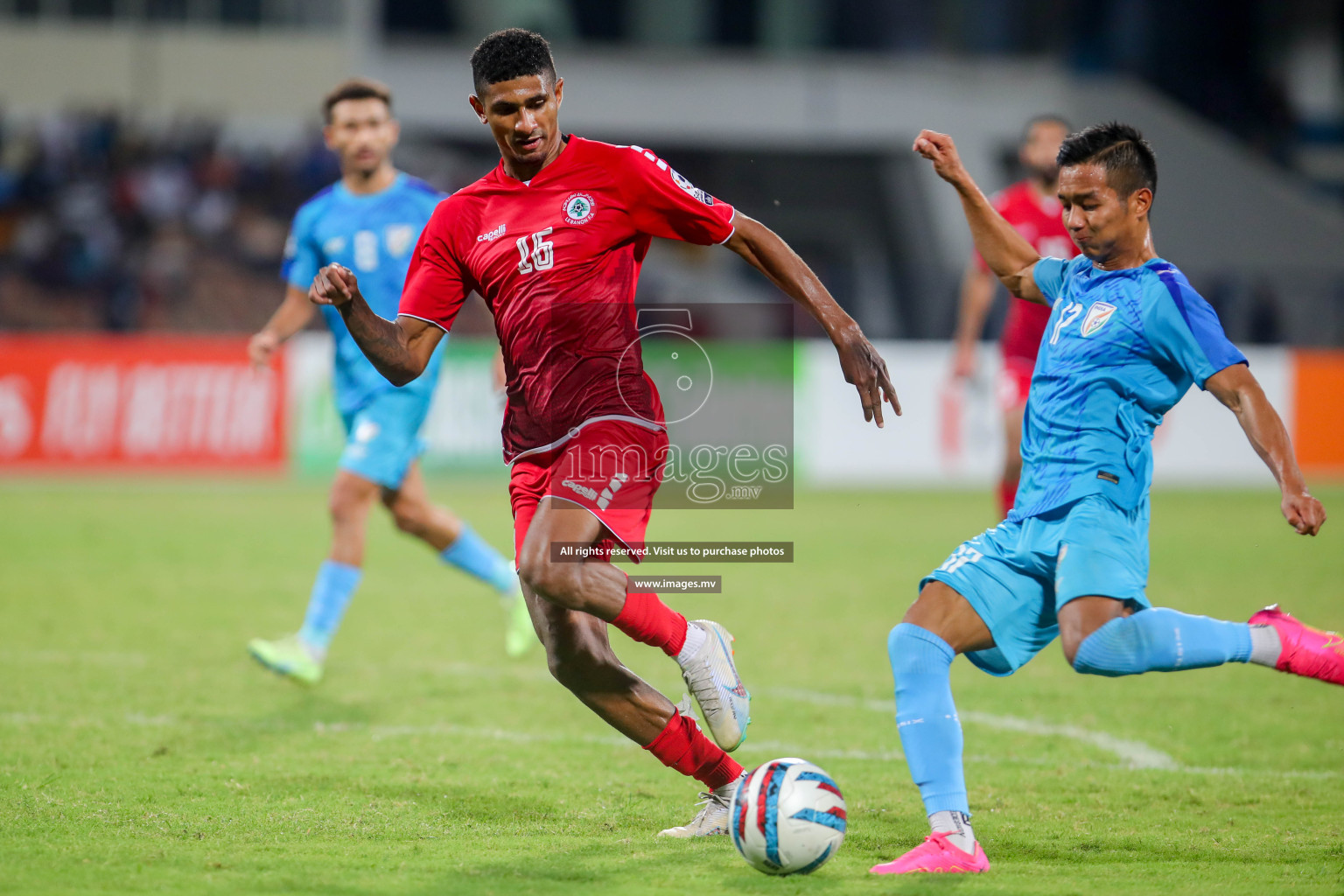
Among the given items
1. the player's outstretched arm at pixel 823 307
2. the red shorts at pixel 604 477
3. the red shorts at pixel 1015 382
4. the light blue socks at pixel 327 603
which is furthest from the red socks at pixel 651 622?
the red shorts at pixel 1015 382

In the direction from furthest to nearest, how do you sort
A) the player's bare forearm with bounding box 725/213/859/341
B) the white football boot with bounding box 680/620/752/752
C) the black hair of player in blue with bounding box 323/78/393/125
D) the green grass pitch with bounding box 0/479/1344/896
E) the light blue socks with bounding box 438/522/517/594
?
the light blue socks with bounding box 438/522/517/594 → the black hair of player in blue with bounding box 323/78/393/125 → the white football boot with bounding box 680/620/752/752 → the player's bare forearm with bounding box 725/213/859/341 → the green grass pitch with bounding box 0/479/1344/896

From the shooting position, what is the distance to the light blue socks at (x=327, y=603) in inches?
278

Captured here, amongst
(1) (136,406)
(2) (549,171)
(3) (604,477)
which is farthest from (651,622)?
→ (1) (136,406)

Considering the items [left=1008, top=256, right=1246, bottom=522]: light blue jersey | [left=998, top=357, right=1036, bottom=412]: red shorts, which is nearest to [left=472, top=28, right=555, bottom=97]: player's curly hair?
[left=1008, top=256, right=1246, bottom=522]: light blue jersey

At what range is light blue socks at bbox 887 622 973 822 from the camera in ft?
13.4

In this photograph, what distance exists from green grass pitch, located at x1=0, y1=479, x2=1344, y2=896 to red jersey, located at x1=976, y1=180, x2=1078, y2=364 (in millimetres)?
1911

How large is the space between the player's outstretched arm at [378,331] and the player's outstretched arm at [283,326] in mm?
2887

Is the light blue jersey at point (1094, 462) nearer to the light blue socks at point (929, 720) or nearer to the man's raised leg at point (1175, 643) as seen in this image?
the man's raised leg at point (1175, 643)

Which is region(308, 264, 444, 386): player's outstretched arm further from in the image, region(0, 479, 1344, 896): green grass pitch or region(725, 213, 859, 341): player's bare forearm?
region(0, 479, 1344, 896): green grass pitch

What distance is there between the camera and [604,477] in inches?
175

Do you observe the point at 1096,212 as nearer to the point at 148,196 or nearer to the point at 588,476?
the point at 588,476

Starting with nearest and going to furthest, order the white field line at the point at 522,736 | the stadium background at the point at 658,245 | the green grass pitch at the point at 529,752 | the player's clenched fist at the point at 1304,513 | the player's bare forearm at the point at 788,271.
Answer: the player's clenched fist at the point at 1304,513, the green grass pitch at the point at 529,752, the player's bare forearm at the point at 788,271, the white field line at the point at 522,736, the stadium background at the point at 658,245

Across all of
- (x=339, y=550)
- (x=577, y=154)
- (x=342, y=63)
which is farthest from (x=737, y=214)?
(x=342, y=63)

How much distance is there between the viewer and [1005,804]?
493 centimetres
